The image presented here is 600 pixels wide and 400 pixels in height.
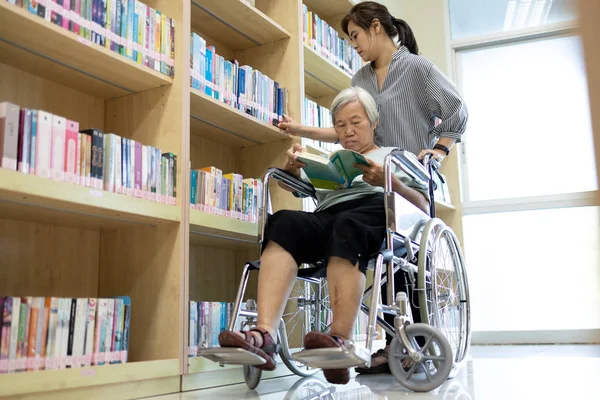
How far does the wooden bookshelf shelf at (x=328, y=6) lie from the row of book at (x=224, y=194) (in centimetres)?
152

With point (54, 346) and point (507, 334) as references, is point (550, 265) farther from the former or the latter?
point (54, 346)

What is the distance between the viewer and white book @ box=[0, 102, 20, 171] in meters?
1.49

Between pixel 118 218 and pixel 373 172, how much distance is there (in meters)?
0.83

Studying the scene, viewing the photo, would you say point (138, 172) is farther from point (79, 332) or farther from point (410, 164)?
point (410, 164)

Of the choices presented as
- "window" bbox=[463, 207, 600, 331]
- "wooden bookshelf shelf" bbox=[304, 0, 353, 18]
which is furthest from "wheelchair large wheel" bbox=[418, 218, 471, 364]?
"window" bbox=[463, 207, 600, 331]

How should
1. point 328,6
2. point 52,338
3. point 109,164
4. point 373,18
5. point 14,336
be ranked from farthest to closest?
→ point 328,6 → point 373,18 → point 109,164 → point 52,338 → point 14,336

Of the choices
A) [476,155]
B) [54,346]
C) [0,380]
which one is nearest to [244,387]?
[54,346]

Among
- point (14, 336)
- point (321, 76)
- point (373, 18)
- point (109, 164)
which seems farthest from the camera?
point (321, 76)

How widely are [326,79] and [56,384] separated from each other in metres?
2.47

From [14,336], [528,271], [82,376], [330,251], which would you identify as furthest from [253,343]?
[528,271]

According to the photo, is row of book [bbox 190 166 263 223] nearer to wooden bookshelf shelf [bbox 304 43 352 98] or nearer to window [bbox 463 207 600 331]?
wooden bookshelf shelf [bbox 304 43 352 98]

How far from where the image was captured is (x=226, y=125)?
2639mm

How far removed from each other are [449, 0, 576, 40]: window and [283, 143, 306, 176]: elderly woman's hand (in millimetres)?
3651

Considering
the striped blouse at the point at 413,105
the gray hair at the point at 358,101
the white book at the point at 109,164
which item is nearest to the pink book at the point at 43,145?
the white book at the point at 109,164
